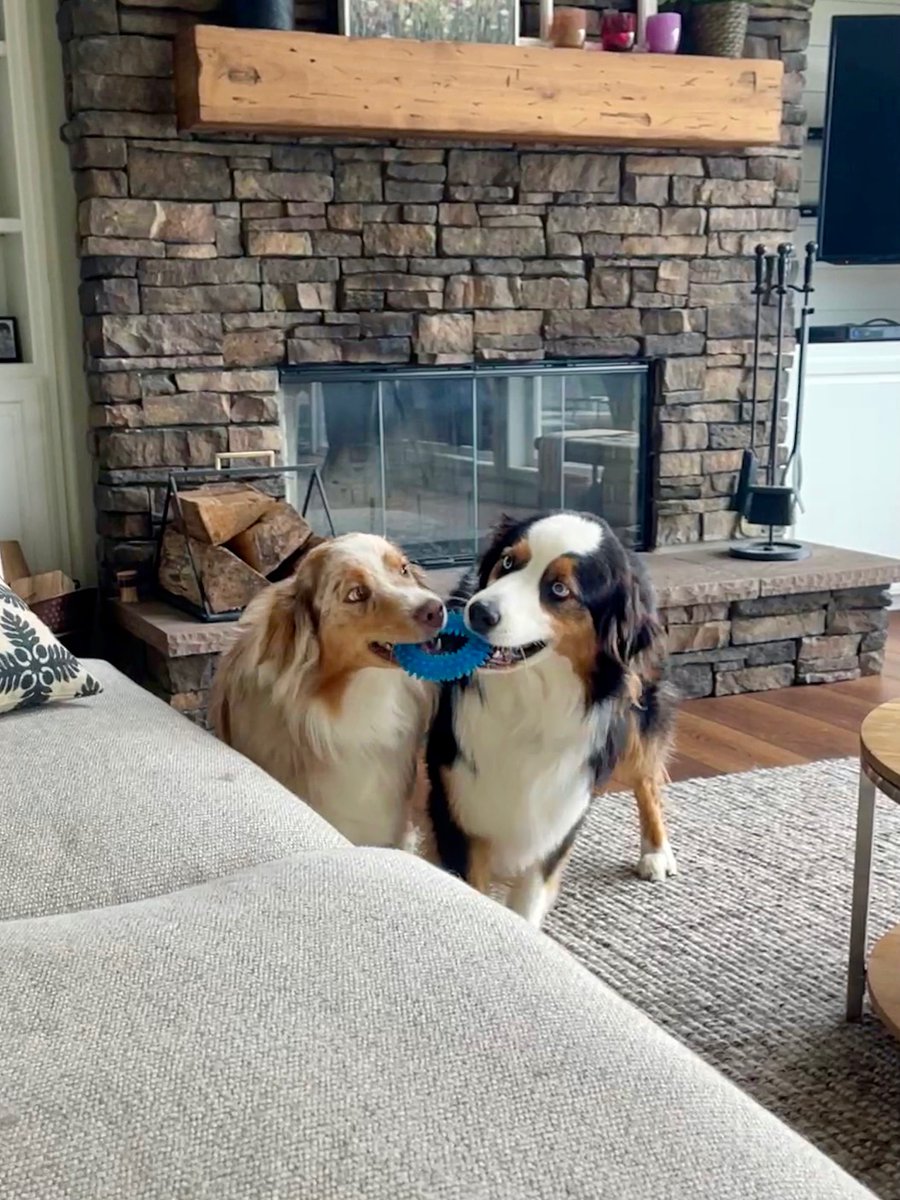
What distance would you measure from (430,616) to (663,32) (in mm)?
2263

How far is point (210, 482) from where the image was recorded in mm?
3162

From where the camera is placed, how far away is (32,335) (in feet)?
10.3

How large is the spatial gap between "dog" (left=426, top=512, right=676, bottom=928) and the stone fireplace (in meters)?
1.17

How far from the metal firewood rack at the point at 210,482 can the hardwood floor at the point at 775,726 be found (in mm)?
1077

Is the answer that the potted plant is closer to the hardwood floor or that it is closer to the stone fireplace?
the stone fireplace

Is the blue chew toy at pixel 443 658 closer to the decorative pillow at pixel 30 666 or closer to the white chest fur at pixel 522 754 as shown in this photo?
the white chest fur at pixel 522 754

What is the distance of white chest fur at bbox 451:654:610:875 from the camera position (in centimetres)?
182

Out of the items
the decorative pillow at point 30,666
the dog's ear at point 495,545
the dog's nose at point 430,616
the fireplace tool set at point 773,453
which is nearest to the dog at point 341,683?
the dog's nose at point 430,616

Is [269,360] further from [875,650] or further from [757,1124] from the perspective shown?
[757,1124]

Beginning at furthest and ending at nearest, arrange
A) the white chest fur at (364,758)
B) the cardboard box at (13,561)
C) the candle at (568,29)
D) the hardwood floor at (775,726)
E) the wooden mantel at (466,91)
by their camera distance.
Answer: the candle at (568,29), the cardboard box at (13,561), the hardwood floor at (775,726), the wooden mantel at (466,91), the white chest fur at (364,758)

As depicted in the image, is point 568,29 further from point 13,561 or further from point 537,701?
point 537,701

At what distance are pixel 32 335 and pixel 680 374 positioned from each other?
180cm

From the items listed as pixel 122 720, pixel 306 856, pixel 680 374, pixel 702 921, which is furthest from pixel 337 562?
pixel 680 374

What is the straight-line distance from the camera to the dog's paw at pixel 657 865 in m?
2.28
